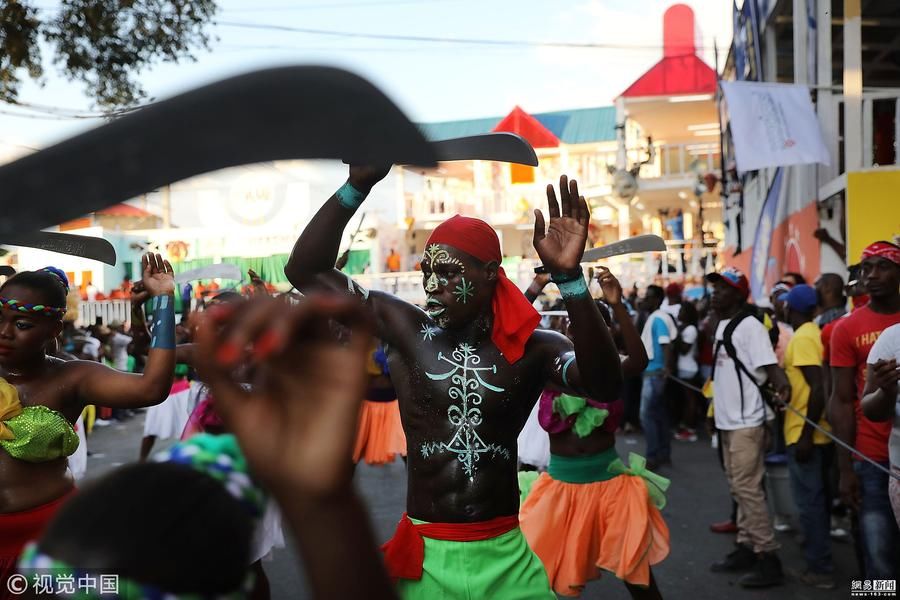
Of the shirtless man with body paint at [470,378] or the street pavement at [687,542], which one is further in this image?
the street pavement at [687,542]

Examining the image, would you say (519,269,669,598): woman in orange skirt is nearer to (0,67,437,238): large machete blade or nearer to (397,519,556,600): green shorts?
(397,519,556,600): green shorts

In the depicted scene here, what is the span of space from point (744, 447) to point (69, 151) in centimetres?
542

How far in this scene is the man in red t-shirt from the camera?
421 centimetres

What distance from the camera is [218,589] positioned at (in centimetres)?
103

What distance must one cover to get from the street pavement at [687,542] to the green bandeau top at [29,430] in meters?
0.31

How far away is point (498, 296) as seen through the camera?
303 cm

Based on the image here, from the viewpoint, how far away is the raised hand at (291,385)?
3.14 ft

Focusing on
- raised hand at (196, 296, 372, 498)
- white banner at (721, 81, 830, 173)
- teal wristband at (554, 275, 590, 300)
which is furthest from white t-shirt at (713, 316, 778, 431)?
raised hand at (196, 296, 372, 498)

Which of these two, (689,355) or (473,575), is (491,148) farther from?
(689,355)

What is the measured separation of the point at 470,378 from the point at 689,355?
313 inches

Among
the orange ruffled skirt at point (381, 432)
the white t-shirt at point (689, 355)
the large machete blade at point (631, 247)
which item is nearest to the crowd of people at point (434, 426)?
the large machete blade at point (631, 247)

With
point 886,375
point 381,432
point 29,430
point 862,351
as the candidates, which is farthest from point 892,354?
point 381,432

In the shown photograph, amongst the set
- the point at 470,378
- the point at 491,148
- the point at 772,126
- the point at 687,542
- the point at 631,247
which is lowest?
the point at 687,542

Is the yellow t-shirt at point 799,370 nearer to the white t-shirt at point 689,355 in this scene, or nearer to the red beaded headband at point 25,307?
the white t-shirt at point 689,355
